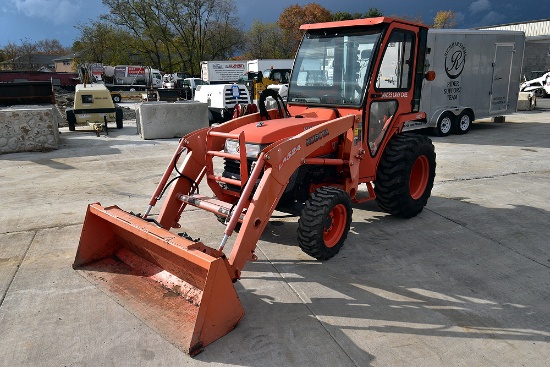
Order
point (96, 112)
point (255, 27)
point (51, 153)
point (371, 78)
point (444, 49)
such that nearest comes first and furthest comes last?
point (371, 78) < point (51, 153) < point (444, 49) < point (96, 112) < point (255, 27)

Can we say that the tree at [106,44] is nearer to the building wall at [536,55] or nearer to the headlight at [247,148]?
the building wall at [536,55]

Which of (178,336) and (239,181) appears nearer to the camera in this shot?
(178,336)

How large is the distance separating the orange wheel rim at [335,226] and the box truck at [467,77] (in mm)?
8842

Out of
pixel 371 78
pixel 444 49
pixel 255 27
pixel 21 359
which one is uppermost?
pixel 255 27

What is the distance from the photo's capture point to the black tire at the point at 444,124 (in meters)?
13.1

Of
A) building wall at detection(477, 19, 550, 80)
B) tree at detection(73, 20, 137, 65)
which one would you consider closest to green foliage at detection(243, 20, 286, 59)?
tree at detection(73, 20, 137, 65)

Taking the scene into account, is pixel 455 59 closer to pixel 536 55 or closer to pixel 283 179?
pixel 283 179

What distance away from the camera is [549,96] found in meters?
27.0

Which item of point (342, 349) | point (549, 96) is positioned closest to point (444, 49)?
point (342, 349)

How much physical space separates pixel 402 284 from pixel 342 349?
1.22 meters

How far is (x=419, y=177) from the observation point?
6062 mm

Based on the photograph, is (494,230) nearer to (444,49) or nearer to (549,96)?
(444,49)

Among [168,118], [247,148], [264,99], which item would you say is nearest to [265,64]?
[168,118]

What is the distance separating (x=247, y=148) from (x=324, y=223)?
1069 mm
